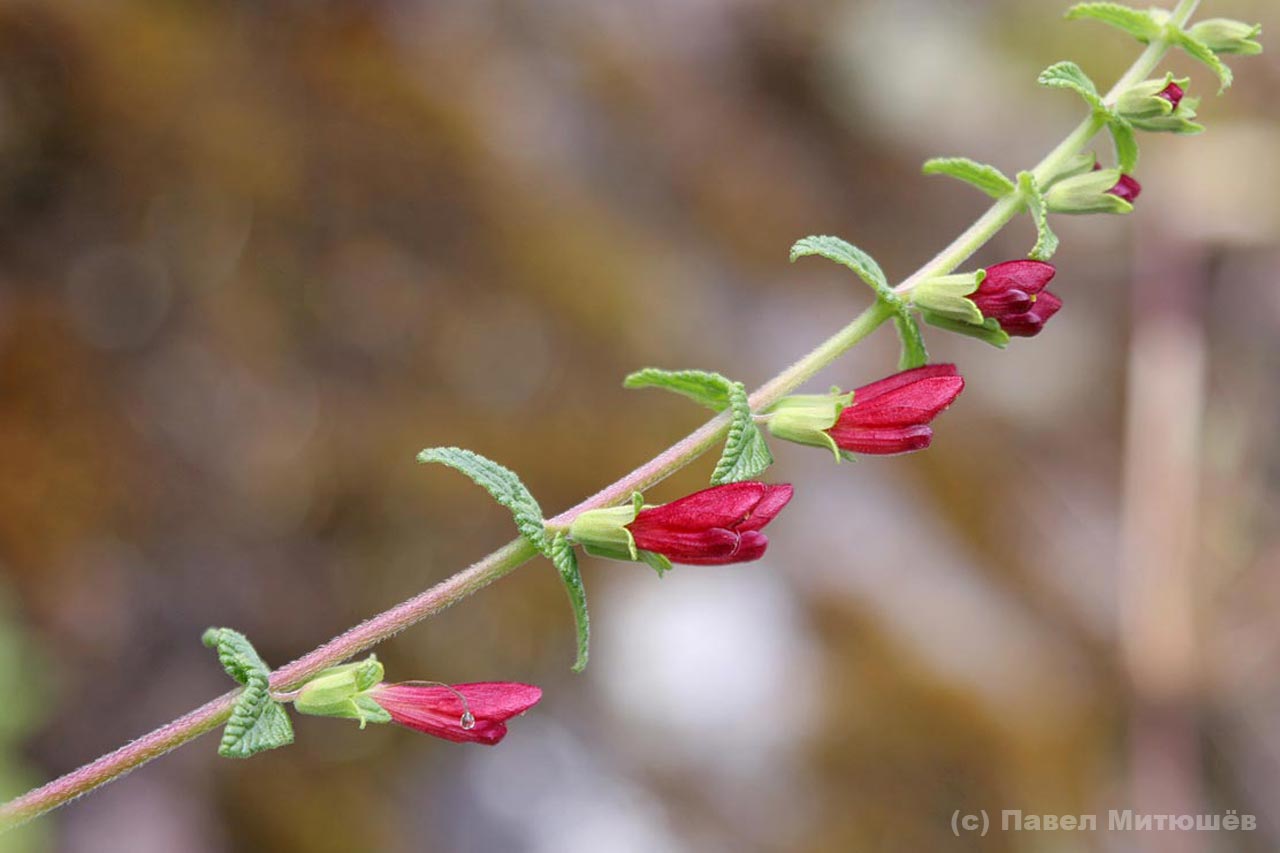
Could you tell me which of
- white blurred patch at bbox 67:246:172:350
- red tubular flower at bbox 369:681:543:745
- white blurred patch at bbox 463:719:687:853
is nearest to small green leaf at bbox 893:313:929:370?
red tubular flower at bbox 369:681:543:745

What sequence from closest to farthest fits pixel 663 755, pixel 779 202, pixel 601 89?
pixel 663 755 < pixel 601 89 < pixel 779 202

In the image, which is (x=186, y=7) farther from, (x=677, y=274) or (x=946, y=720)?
(x=946, y=720)

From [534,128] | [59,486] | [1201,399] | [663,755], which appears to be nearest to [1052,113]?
[1201,399]

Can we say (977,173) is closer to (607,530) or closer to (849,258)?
(849,258)

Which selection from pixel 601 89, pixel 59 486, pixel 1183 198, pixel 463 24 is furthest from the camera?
pixel 1183 198

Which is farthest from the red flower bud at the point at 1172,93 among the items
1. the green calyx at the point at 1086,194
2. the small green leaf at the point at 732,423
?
the small green leaf at the point at 732,423

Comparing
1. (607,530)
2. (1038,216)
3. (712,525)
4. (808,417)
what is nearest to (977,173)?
(1038,216)
